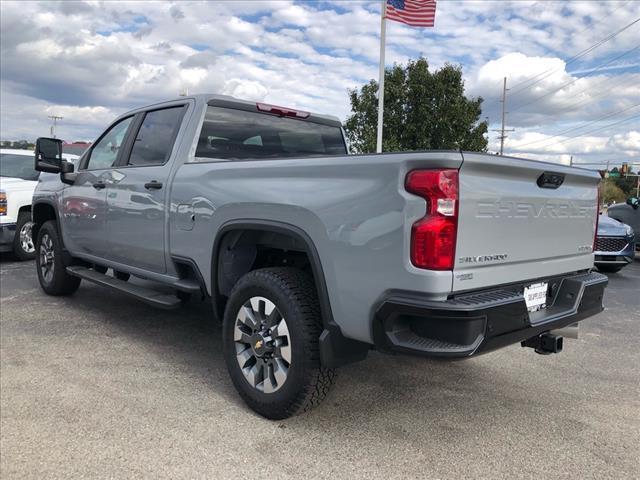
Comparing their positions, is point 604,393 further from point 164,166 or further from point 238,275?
point 164,166

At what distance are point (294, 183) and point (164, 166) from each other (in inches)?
61.3

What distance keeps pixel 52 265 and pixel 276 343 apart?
406 centimetres

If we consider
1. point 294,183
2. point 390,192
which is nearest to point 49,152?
point 294,183

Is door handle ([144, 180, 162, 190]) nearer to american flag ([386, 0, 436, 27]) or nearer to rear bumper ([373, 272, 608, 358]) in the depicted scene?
rear bumper ([373, 272, 608, 358])

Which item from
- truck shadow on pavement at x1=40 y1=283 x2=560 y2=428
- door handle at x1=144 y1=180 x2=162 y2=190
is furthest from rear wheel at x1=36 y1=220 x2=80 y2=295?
door handle at x1=144 y1=180 x2=162 y2=190

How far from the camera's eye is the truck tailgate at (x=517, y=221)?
2537 mm

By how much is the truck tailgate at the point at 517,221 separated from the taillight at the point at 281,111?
238 cm

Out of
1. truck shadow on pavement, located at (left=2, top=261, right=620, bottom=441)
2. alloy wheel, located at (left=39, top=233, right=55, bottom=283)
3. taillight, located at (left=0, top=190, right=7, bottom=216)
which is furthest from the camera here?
taillight, located at (left=0, top=190, right=7, bottom=216)

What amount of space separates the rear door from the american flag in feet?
34.6

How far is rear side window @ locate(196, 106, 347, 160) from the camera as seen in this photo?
4.19m

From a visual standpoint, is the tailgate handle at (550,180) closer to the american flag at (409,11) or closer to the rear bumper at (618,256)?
the rear bumper at (618,256)

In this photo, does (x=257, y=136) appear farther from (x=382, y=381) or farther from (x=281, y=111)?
(x=382, y=381)

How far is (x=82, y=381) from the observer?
3.69 meters

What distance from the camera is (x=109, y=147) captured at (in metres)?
5.18
